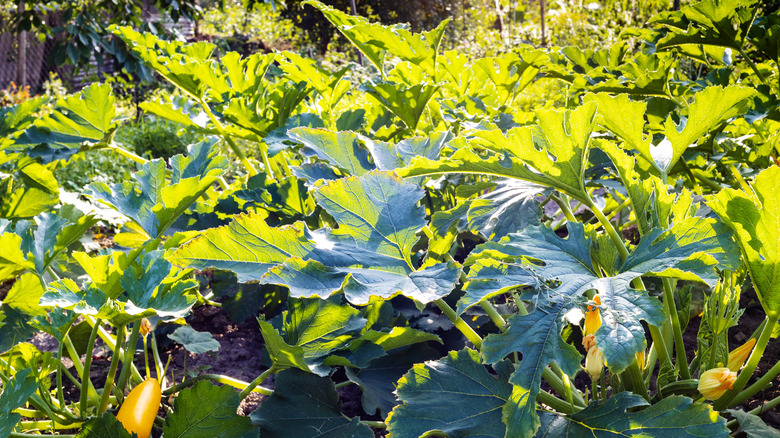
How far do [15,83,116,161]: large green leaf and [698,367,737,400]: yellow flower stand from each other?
183 centimetres

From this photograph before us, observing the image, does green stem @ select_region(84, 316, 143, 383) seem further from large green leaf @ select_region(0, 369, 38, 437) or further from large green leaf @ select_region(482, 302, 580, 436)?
large green leaf @ select_region(482, 302, 580, 436)

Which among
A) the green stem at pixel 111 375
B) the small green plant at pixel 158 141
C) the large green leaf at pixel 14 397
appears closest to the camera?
the large green leaf at pixel 14 397

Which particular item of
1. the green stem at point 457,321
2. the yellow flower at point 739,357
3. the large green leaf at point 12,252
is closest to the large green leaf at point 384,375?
the green stem at point 457,321

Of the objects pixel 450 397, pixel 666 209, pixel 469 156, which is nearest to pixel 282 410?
pixel 450 397

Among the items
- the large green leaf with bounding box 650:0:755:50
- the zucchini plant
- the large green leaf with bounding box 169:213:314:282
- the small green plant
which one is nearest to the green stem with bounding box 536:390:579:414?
the zucchini plant

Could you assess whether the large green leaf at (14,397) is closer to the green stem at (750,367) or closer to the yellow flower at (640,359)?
the yellow flower at (640,359)

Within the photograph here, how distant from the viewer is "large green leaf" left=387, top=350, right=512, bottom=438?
97 centimetres

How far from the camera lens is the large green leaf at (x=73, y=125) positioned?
6.03 ft

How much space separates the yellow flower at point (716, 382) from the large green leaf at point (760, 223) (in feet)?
0.43

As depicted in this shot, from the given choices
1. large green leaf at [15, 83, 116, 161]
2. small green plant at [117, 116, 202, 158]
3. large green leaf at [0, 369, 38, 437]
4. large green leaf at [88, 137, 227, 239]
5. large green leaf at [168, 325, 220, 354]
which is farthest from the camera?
small green plant at [117, 116, 202, 158]

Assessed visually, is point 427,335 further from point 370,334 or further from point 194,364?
point 194,364

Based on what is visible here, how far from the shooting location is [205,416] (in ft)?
3.70

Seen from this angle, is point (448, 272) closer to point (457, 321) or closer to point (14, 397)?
point (457, 321)

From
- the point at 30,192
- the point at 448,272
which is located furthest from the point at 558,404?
the point at 30,192
